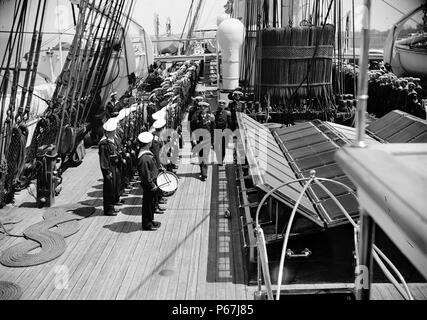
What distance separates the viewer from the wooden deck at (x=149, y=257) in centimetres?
555

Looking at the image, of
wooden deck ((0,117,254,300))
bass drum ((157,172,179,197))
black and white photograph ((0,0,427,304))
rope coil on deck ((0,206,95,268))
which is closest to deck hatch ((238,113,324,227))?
black and white photograph ((0,0,427,304))

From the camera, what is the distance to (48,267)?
6219mm

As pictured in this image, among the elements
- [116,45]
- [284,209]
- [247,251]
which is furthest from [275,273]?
[116,45]

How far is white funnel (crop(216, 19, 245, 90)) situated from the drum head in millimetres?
12632

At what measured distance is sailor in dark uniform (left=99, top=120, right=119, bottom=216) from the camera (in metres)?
7.95

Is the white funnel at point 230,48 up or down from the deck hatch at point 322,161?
up


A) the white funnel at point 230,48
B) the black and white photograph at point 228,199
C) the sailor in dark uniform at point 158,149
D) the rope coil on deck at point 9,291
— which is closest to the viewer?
the black and white photograph at point 228,199

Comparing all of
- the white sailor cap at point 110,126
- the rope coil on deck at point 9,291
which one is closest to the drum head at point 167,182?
the white sailor cap at point 110,126

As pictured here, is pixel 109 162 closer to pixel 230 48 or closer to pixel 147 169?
pixel 147 169

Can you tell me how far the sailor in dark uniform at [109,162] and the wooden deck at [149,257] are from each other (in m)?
0.27

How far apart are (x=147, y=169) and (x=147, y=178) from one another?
0.14 m

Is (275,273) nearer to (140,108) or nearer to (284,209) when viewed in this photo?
(284,209)

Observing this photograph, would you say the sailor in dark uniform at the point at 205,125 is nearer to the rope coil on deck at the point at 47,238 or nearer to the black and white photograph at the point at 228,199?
the black and white photograph at the point at 228,199
